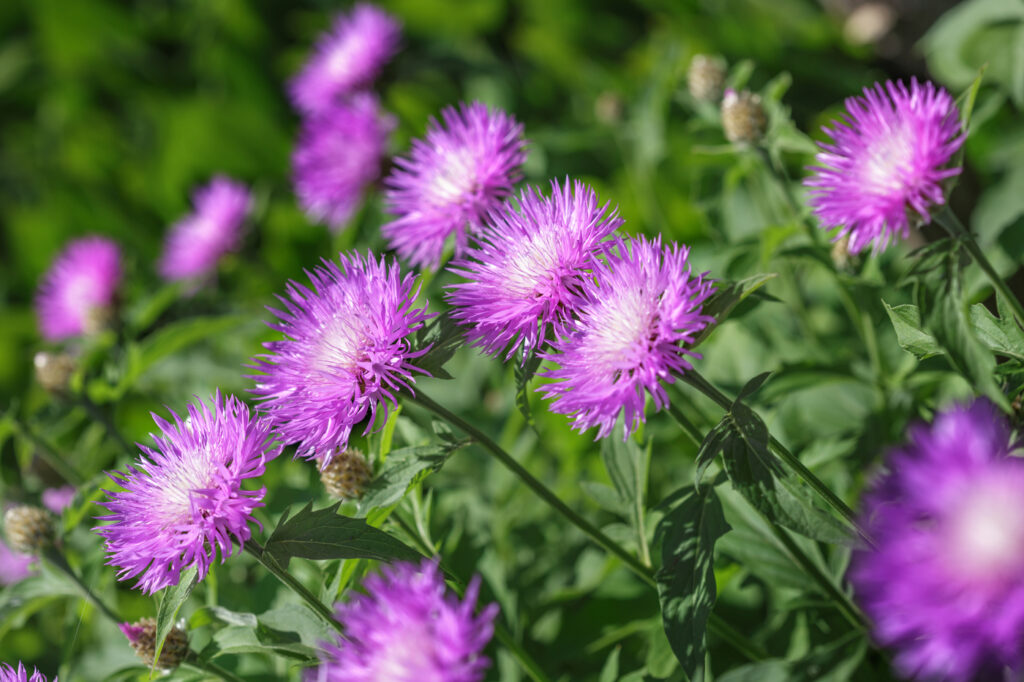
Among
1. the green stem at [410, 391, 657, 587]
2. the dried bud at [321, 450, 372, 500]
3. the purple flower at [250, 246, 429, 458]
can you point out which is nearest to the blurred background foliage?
the green stem at [410, 391, 657, 587]

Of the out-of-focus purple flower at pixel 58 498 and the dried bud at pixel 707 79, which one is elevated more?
the dried bud at pixel 707 79

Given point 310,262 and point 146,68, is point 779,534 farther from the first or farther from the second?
point 146,68

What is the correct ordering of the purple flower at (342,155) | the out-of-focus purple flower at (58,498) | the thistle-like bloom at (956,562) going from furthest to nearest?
the purple flower at (342,155)
the out-of-focus purple flower at (58,498)
the thistle-like bloom at (956,562)

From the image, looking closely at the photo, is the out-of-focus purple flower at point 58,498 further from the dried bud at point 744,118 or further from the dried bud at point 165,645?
the dried bud at point 744,118

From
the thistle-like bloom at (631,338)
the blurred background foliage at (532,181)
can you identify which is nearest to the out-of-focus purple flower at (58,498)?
the blurred background foliage at (532,181)

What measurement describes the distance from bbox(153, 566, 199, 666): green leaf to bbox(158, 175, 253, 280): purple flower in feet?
7.68

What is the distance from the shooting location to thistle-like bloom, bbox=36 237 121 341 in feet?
10.4

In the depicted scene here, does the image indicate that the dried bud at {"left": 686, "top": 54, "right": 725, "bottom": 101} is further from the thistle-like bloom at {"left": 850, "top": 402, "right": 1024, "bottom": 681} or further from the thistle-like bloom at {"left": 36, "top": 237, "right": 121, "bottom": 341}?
the thistle-like bloom at {"left": 36, "top": 237, "right": 121, "bottom": 341}

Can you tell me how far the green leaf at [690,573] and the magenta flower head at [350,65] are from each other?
2.18 meters

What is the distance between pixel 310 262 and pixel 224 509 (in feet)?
9.78

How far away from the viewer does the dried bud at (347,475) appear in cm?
150

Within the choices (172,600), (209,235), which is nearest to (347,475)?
(172,600)

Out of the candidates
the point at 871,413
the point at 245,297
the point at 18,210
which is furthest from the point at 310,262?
the point at 871,413

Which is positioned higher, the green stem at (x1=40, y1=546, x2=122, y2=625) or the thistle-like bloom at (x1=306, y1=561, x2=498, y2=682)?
the green stem at (x1=40, y1=546, x2=122, y2=625)
